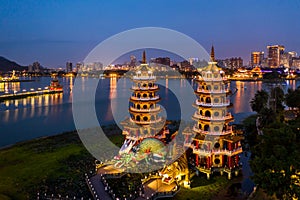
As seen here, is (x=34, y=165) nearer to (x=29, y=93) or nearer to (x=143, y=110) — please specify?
(x=143, y=110)

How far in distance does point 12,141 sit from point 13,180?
17.4 metres

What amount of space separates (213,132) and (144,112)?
22.3ft

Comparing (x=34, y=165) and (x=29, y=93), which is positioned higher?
(x=29, y=93)

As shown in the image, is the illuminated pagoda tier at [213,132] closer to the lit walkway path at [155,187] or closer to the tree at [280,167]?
the lit walkway path at [155,187]

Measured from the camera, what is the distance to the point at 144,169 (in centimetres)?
2191

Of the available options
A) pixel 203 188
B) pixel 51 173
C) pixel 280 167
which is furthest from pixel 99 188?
pixel 280 167

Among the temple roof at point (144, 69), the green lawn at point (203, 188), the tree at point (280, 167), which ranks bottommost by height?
the green lawn at point (203, 188)

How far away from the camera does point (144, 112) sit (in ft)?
87.2

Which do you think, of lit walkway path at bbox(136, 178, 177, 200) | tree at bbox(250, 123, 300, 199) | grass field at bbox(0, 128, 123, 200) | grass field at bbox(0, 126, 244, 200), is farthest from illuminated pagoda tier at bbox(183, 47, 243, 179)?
grass field at bbox(0, 128, 123, 200)

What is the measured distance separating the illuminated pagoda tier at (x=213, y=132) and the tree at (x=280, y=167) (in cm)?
663

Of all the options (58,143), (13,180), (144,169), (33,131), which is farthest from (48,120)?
(144,169)

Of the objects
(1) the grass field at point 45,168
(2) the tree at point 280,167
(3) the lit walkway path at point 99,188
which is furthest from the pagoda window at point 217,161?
(1) the grass field at point 45,168

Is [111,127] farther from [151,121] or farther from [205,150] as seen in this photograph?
[205,150]

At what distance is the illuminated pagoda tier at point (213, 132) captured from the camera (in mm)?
22188
